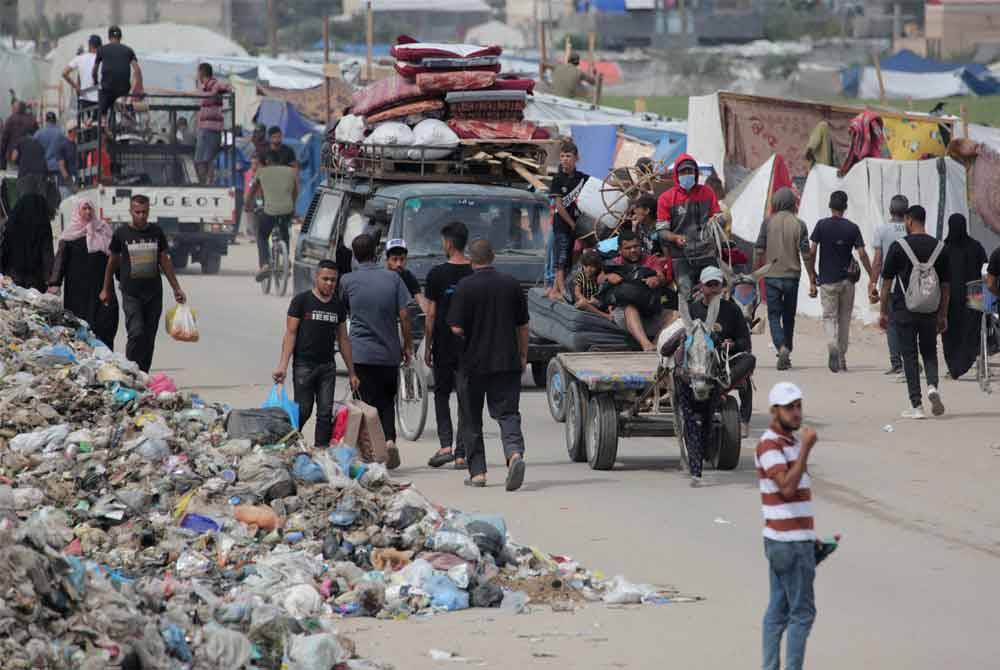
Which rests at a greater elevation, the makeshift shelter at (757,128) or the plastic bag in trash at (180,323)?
the makeshift shelter at (757,128)

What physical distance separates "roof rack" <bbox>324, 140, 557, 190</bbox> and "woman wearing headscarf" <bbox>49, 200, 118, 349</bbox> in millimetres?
3206

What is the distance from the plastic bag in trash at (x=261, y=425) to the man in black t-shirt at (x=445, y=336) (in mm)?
1824

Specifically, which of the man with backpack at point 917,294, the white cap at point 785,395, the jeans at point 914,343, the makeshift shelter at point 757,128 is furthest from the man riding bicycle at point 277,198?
the white cap at point 785,395

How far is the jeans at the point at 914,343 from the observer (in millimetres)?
16938

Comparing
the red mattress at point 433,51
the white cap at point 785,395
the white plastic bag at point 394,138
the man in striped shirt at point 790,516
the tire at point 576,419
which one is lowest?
the tire at point 576,419

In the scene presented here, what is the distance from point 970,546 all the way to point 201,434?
5.31 meters

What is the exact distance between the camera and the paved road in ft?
30.2

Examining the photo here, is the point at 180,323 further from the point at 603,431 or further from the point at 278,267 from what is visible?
the point at 278,267

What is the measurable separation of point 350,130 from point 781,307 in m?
5.28

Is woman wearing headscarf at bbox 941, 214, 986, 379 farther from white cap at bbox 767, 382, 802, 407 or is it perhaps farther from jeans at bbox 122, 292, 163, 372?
white cap at bbox 767, 382, 802, 407

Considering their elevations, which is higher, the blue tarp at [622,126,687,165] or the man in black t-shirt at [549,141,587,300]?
the man in black t-shirt at [549,141,587,300]

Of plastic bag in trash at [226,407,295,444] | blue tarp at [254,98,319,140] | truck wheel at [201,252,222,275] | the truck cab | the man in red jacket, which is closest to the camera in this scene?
plastic bag in trash at [226,407,295,444]

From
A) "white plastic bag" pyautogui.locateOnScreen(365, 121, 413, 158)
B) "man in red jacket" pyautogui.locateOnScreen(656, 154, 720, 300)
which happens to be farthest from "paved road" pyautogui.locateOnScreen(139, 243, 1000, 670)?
"white plastic bag" pyautogui.locateOnScreen(365, 121, 413, 158)

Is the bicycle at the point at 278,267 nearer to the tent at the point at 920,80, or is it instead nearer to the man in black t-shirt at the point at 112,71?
the man in black t-shirt at the point at 112,71
